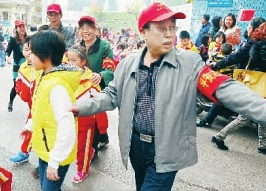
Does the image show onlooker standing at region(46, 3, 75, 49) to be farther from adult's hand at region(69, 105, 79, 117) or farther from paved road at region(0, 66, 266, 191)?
adult's hand at region(69, 105, 79, 117)

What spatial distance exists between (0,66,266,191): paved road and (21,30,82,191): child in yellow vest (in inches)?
54.5

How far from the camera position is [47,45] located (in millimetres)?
2084

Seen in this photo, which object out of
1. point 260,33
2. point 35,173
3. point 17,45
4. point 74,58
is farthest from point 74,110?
point 17,45

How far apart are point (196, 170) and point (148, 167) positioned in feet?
6.50

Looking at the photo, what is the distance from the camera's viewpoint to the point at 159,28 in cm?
203

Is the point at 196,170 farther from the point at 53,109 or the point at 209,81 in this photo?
the point at 53,109

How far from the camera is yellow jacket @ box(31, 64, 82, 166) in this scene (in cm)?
204

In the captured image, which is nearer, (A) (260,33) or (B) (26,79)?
(B) (26,79)

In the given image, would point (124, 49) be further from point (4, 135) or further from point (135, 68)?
point (135, 68)

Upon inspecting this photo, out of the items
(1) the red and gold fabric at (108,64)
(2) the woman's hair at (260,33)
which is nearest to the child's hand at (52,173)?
(1) the red and gold fabric at (108,64)

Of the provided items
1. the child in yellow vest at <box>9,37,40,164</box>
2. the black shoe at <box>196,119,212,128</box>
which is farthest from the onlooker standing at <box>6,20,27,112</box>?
the black shoe at <box>196,119,212,128</box>

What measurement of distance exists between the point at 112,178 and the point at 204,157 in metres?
1.40

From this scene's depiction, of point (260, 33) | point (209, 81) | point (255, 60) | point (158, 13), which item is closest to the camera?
point (209, 81)

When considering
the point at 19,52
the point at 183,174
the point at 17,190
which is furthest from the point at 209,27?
the point at 17,190
